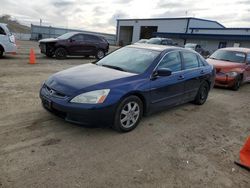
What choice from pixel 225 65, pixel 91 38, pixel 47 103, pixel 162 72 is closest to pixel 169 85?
pixel 162 72

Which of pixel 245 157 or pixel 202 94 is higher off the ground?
pixel 202 94

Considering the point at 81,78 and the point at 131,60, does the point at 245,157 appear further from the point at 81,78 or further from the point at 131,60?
the point at 81,78

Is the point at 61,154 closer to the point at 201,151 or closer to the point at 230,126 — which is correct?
the point at 201,151

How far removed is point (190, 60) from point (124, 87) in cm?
254

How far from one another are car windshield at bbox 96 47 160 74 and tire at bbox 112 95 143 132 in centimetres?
64

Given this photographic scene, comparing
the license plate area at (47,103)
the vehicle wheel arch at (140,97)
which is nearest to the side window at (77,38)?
the license plate area at (47,103)

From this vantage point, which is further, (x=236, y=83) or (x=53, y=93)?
(x=236, y=83)

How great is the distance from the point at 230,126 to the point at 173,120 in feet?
4.17

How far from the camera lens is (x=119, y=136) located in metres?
4.15

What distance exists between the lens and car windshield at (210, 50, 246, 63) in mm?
9776

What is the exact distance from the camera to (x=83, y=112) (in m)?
3.71

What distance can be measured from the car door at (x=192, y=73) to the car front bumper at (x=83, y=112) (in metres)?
2.42

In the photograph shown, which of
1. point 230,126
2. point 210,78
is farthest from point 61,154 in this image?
point 210,78

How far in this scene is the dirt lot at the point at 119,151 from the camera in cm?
299
